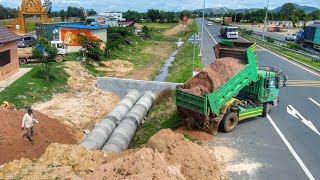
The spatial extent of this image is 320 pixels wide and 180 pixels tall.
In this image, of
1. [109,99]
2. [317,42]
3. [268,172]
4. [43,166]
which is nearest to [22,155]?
[43,166]

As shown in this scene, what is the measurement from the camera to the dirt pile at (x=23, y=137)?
1469cm

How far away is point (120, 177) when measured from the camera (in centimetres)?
938

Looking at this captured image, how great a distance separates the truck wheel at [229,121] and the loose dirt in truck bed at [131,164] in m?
2.83

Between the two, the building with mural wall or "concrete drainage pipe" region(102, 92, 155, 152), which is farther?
the building with mural wall

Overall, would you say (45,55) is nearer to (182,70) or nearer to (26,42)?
(182,70)

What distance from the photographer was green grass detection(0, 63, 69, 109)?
22.2 m

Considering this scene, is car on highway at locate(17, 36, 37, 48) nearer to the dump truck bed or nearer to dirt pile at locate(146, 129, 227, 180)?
the dump truck bed

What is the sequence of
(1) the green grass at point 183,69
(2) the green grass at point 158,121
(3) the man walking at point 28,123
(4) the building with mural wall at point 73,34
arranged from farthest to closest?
(4) the building with mural wall at point 73,34, (1) the green grass at point 183,69, (2) the green grass at point 158,121, (3) the man walking at point 28,123

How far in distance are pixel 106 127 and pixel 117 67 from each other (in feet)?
70.8

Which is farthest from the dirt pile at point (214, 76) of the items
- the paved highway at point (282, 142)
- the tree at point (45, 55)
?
the tree at point (45, 55)

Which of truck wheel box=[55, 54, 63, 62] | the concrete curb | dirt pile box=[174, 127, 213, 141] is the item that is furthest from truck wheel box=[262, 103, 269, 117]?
truck wheel box=[55, 54, 63, 62]

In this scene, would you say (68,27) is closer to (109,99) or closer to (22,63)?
(22,63)

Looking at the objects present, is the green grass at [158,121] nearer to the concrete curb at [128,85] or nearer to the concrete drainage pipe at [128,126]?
the concrete drainage pipe at [128,126]

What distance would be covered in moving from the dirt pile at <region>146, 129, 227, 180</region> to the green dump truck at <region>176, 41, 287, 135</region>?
274 cm
